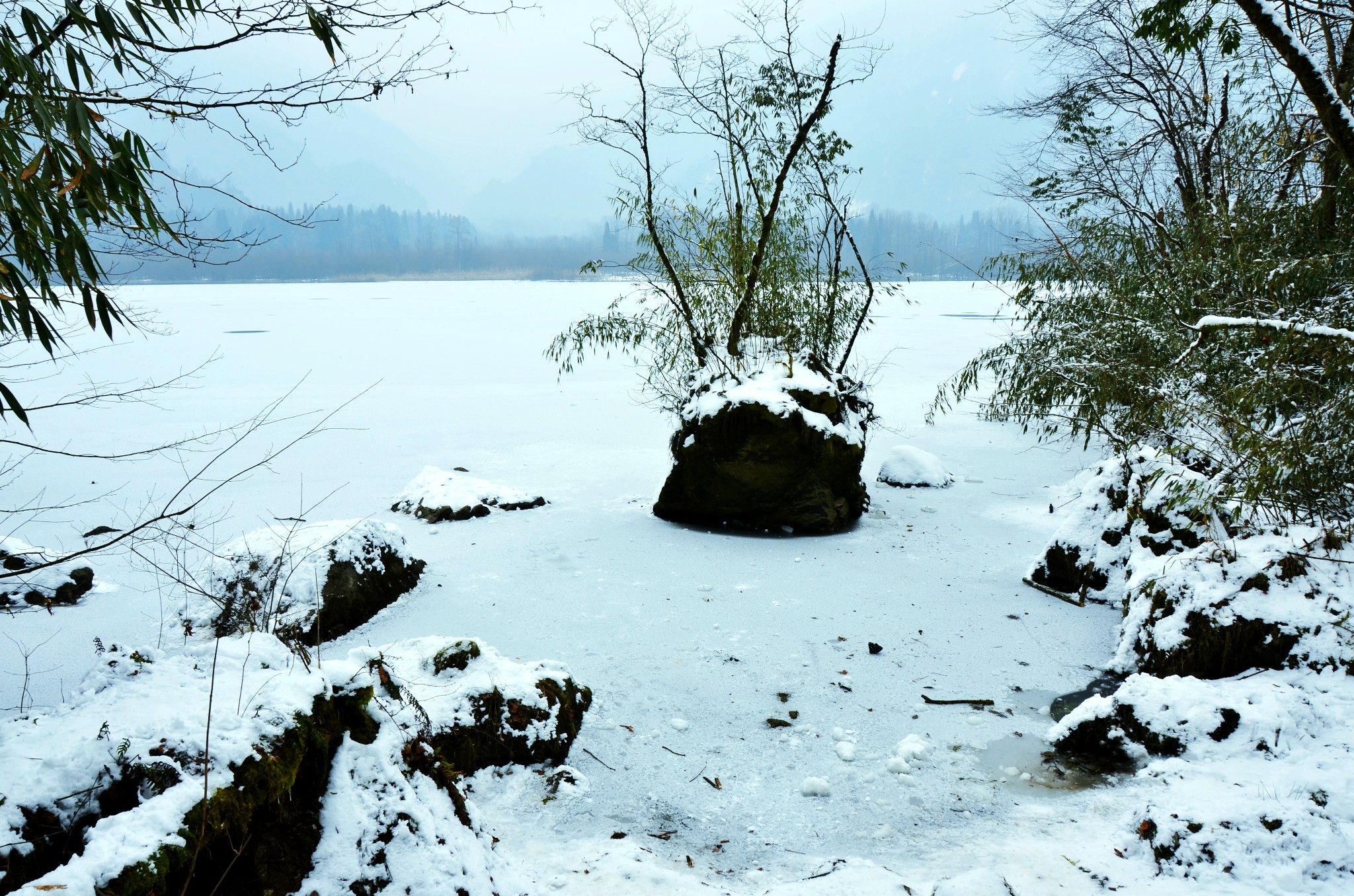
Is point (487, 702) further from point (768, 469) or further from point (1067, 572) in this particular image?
point (1067, 572)

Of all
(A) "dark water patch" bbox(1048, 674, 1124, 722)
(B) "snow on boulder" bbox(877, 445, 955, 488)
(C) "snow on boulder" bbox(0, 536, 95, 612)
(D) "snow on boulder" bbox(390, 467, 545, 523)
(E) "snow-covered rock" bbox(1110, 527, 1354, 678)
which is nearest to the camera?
(E) "snow-covered rock" bbox(1110, 527, 1354, 678)

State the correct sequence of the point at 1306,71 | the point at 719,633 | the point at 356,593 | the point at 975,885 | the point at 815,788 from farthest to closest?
the point at 356,593 → the point at 719,633 → the point at 815,788 → the point at 1306,71 → the point at 975,885

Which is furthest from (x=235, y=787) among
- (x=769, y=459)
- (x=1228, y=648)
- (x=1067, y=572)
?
(x=769, y=459)

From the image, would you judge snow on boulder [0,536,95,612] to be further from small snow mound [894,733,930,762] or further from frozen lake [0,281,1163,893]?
small snow mound [894,733,930,762]

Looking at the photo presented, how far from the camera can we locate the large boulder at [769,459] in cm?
537

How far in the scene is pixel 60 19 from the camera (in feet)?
6.91

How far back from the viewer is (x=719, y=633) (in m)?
3.85

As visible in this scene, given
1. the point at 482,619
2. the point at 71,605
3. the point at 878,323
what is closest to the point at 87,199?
the point at 482,619

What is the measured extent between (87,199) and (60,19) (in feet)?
1.81

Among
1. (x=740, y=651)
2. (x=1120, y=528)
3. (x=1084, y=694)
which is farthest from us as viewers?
(x=1120, y=528)

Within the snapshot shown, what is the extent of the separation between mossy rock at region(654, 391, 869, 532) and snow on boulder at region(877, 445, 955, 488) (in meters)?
1.33

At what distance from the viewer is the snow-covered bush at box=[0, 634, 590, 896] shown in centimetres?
131

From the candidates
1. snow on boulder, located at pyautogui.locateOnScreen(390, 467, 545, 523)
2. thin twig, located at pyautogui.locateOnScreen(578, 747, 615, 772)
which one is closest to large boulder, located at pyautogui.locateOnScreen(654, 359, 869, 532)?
snow on boulder, located at pyautogui.locateOnScreen(390, 467, 545, 523)

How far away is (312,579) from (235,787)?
103 inches
